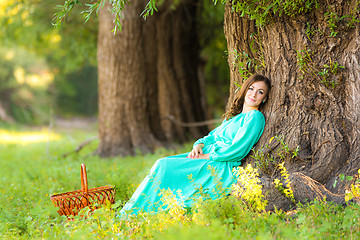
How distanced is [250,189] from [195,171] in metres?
0.71

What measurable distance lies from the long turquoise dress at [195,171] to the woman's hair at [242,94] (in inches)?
10.6

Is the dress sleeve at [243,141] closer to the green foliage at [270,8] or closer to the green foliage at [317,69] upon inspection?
the green foliage at [317,69]

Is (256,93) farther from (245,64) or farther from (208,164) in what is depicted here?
(208,164)

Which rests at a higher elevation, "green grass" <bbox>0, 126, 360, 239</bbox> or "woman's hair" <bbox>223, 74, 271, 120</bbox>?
"woman's hair" <bbox>223, 74, 271, 120</bbox>

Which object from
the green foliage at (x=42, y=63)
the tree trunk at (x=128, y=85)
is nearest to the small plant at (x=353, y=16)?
the green foliage at (x=42, y=63)

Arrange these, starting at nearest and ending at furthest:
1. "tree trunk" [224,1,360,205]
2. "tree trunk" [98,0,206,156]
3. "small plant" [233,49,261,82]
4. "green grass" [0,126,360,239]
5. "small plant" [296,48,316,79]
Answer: "green grass" [0,126,360,239], "tree trunk" [224,1,360,205], "small plant" [296,48,316,79], "small plant" [233,49,261,82], "tree trunk" [98,0,206,156]

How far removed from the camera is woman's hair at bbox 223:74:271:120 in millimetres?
4344

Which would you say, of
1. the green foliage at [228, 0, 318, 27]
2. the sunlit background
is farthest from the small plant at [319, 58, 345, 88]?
the sunlit background

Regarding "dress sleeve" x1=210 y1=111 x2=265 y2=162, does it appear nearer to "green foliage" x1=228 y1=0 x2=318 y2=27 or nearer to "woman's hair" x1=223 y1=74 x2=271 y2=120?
"woman's hair" x1=223 y1=74 x2=271 y2=120

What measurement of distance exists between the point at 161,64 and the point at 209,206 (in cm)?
803

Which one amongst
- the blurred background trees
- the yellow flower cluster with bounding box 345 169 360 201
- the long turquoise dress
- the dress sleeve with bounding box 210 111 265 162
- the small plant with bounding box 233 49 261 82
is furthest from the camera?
the blurred background trees

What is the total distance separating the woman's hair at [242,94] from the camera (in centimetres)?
434

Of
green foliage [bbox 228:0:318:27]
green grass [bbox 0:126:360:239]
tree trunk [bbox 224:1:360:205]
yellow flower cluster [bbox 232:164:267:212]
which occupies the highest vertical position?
green foliage [bbox 228:0:318:27]

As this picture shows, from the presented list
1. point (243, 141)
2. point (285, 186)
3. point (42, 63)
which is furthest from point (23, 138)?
point (285, 186)
